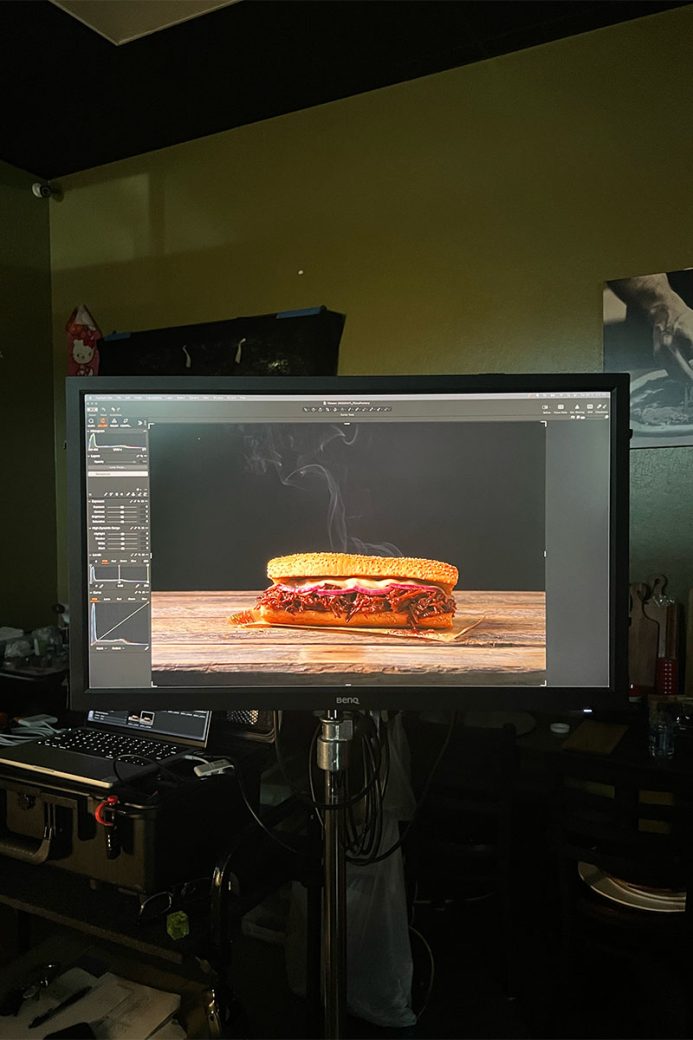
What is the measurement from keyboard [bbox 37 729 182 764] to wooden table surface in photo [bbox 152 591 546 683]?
0.41m

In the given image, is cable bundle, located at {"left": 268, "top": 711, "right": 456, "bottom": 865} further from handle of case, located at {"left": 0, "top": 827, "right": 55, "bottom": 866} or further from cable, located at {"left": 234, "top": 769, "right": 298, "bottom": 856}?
handle of case, located at {"left": 0, "top": 827, "right": 55, "bottom": 866}

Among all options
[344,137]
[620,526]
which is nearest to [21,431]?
[344,137]

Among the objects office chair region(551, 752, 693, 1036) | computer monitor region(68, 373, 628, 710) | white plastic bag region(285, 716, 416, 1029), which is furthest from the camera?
white plastic bag region(285, 716, 416, 1029)

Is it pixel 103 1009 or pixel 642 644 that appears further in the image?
pixel 642 644

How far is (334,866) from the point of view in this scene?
1.01 m

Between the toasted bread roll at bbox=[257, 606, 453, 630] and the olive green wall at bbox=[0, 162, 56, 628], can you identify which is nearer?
the toasted bread roll at bbox=[257, 606, 453, 630]

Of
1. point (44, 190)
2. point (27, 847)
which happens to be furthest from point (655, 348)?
point (44, 190)

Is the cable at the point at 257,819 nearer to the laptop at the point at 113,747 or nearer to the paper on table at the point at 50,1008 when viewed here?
the laptop at the point at 113,747

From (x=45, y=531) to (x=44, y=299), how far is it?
3.15 feet

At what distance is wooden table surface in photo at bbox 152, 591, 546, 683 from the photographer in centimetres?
94

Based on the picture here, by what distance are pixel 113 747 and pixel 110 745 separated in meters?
0.01

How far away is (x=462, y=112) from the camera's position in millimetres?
2268

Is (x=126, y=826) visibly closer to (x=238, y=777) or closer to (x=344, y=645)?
(x=238, y=777)

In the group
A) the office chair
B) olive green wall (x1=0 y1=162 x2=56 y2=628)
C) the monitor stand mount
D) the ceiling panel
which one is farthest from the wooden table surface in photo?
olive green wall (x1=0 y1=162 x2=56 y2=628)
